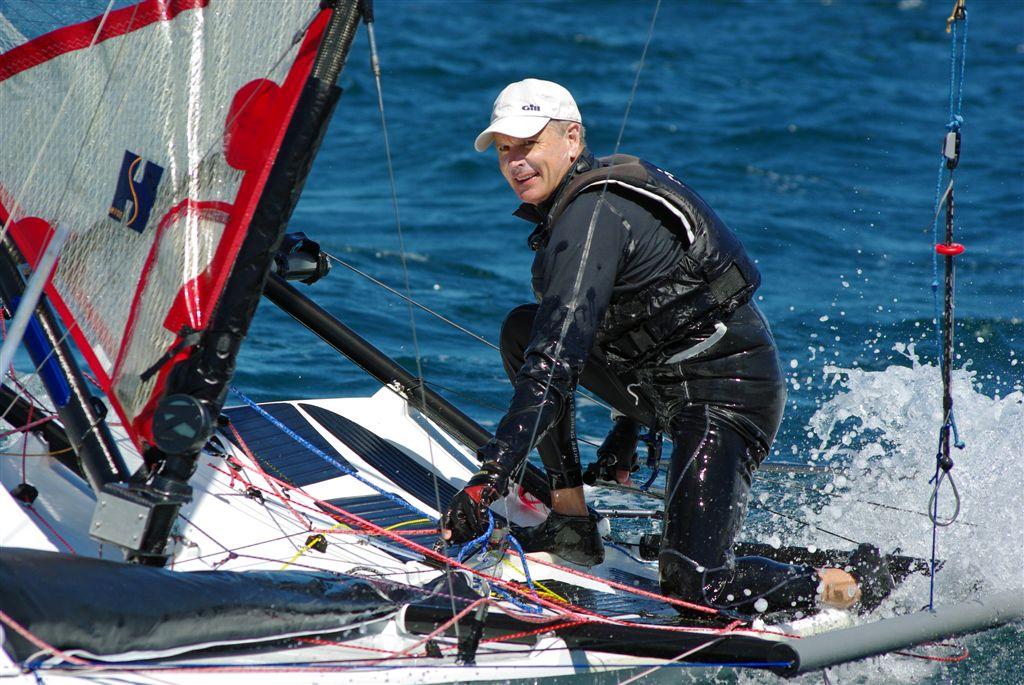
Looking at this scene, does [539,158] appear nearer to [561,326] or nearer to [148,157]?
[561,326]

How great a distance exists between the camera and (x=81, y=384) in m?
2.55

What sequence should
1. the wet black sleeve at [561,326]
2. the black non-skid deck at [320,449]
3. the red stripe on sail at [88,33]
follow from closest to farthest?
the red stripe on sail at [88,33], the wet black sleeve at [561,326], the black non-skid deck at [320,449]

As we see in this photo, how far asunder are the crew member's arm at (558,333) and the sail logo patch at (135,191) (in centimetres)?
86

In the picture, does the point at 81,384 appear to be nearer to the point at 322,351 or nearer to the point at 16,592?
the point at 16,592

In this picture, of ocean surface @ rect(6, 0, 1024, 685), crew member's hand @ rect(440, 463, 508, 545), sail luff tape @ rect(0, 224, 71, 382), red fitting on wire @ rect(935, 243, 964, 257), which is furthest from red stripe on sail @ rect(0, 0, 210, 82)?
red fitting on wire @ rect(935, 243, 964, 257)

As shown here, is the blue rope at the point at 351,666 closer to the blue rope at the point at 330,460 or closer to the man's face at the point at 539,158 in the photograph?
the blue rope at the point at 330,460

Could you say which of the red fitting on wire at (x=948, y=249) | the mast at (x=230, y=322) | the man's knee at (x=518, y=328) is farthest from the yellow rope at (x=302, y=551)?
the red fitting on wire at (x=948, y=249)

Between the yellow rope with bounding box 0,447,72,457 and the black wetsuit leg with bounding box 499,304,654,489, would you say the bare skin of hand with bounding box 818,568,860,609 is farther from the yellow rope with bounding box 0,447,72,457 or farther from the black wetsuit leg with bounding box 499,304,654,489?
the yellow rope with bounding box 0,447,72,457

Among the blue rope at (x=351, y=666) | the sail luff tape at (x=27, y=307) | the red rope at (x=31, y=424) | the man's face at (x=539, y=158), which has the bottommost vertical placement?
the blue rope at (x=351, y=666)

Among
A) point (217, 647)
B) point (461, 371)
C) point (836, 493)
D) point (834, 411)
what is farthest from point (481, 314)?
point (217, 647)

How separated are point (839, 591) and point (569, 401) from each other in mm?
800

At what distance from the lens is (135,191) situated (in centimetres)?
243

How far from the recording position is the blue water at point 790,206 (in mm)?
4227

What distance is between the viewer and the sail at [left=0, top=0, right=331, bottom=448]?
2268 millimetres
